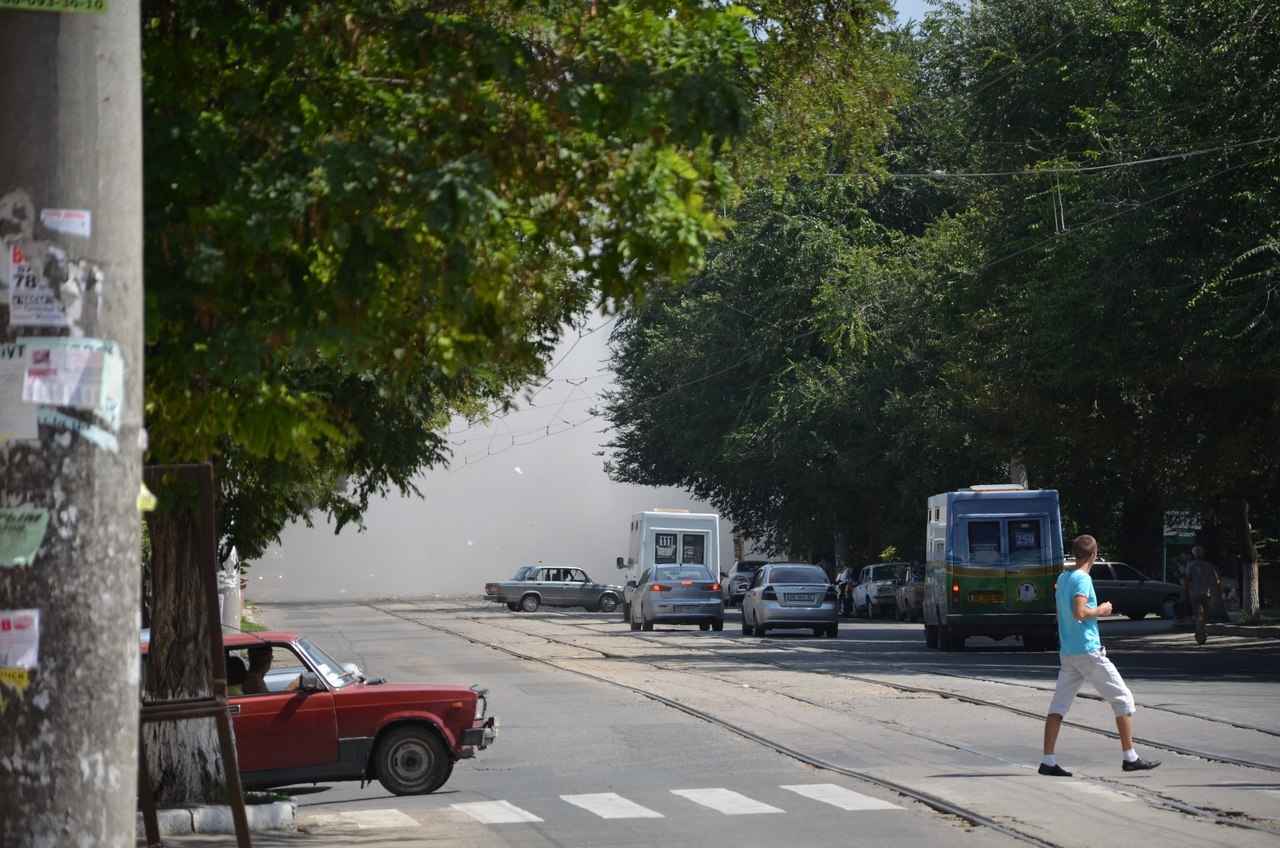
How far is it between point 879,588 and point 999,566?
21.4 meters

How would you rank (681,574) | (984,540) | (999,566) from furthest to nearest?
(681,574) → (984,540) → (999,566)

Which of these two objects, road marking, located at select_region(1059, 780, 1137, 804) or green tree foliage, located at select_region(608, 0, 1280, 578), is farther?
green tree foliage, located at select_region(608, 0, 1280, 578)

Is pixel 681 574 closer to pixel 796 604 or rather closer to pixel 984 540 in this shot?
pixel 796 604

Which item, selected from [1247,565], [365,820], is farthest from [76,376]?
[1247,565]

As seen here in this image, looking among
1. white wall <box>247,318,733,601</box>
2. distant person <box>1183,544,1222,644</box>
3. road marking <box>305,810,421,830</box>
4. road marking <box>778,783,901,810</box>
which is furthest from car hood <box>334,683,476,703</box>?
white wall <box>247,318,733,601</box>

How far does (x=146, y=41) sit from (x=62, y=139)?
2.99m

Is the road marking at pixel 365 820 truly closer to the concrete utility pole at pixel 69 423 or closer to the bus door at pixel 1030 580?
the concrete utility pole at pixel 69 423

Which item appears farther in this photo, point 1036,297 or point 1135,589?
point 1135,589

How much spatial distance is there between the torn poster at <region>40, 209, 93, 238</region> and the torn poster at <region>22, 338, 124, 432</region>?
25 centimetres

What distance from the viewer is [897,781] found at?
13141 millimetres

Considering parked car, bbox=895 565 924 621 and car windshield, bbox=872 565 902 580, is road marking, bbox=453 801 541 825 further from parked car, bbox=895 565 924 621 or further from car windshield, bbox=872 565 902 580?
car windshield, bbox=872 565 902 580

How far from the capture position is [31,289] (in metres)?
4.28

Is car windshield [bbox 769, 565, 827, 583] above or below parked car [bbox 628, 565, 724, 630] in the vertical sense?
above

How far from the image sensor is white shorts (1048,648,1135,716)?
1338 cm
